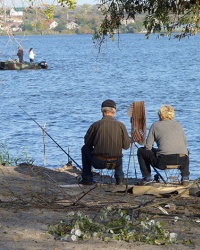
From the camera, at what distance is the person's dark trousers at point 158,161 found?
9.55 metres

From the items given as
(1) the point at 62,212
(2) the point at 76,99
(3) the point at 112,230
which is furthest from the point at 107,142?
(2) the point at 76,99

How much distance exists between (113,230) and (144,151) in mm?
3450

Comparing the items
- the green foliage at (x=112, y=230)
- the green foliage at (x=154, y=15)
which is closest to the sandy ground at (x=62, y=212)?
the green foliage at (x=112, y=230)

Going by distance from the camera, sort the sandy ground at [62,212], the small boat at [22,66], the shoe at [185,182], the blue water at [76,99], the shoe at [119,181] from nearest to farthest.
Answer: the sandy ground at [62,212] → the shoe at [185,182] → the shoe at [119,181] → the blue water at [76,99] → the small boat at [22,66]

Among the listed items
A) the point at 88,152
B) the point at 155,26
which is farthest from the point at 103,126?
the point at 155,26

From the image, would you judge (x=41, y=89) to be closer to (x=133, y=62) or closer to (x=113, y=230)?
(x=133, y=62)

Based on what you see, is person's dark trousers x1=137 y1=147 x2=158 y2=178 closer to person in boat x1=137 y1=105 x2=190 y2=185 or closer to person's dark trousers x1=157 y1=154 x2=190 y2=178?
person in boat x1=137 y1=105 x2=190 y2=185

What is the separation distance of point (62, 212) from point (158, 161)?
2.58 meters

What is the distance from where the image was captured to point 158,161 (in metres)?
9.61

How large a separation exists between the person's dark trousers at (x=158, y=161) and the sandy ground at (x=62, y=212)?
49 centimetres

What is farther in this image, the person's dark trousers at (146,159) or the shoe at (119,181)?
the shoe at (119,181)

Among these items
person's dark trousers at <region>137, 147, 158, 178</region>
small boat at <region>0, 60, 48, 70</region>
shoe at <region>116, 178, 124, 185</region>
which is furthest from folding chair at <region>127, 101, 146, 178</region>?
small boat at <region>0, 60, 48, 70</region>

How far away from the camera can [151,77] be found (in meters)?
50.9

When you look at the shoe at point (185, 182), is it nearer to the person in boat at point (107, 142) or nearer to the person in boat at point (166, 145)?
the person in boat at point (166, 145)
